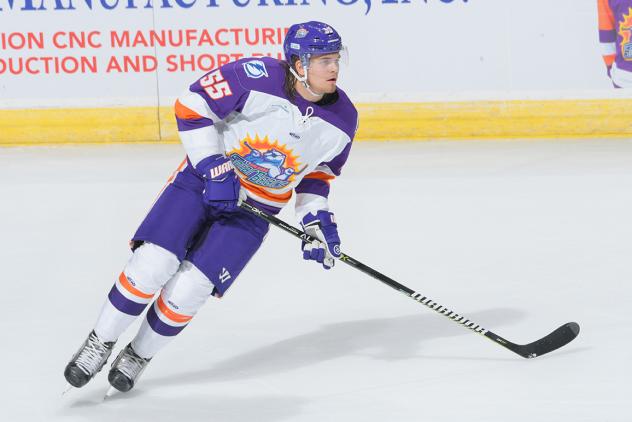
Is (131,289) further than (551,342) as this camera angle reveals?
No

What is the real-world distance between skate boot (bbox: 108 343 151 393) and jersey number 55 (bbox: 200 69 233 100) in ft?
2.38

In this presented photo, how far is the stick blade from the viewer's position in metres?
3.67

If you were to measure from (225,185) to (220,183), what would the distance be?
0.01m

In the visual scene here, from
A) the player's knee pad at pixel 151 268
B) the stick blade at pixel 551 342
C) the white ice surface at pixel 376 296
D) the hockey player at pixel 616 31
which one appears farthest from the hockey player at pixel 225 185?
the hockey player at pixel 616 31

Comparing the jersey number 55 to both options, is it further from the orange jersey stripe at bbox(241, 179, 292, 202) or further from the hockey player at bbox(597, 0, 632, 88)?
the hockey player at bbox(597, 0, 632, 88)

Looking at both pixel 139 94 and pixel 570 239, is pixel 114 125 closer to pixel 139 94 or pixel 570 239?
pixel 139 94

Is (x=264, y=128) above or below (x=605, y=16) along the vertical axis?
above

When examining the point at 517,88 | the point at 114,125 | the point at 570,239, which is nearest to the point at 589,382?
the point at 570,239

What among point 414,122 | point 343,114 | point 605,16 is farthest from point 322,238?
point 605,16

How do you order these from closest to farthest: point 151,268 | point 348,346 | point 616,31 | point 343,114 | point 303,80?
point 151,268 → point 303,80 → point 343,114 → point 348,346 → point 616,31

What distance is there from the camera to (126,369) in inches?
133

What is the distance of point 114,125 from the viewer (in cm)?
694

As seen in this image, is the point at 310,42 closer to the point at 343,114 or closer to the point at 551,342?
the point at 343,114

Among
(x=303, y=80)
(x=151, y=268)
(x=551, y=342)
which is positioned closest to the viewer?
(x=151, y=268)
